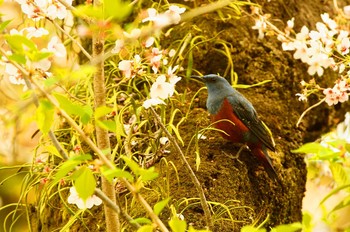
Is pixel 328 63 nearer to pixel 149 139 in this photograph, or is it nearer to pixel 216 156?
pixel 216 156

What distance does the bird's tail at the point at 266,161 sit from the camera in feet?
9.15

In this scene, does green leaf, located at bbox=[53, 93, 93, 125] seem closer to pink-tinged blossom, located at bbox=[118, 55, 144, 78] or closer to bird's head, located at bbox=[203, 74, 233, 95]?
pink-tinged blossom, located at bbox=[118, 55, 144, 78]

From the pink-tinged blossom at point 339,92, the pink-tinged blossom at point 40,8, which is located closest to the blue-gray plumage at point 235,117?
the pink-tinged blossom at point 339,92

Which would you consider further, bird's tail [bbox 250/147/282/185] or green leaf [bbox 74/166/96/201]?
bird's tail [bbox 250/147/282/185]

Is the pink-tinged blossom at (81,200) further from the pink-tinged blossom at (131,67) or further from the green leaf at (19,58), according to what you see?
the green leaf at (19,58)

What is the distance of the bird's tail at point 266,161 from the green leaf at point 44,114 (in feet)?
4.70

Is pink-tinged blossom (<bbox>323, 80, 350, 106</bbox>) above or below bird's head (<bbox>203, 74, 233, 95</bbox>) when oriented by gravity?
below

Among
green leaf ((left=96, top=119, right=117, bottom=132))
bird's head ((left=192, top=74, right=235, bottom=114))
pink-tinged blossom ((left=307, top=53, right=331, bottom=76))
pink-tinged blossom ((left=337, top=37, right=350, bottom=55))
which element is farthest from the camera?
bird's head ((left=192, top=74, right=235, bottom=114))

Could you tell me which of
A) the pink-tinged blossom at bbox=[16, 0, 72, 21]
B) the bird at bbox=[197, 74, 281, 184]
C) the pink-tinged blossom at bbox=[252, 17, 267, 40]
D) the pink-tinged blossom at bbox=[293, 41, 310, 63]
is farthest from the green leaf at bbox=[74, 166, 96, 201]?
the pink-tinged blossom at bbox=[252, 17, 267, 40]

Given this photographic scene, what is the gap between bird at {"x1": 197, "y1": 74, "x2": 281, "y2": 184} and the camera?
2.89 meters

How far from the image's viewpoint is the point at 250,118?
117 inches

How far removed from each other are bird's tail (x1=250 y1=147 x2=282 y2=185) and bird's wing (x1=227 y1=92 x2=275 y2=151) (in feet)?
0.17

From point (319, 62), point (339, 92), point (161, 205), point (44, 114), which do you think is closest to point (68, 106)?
point (44, 114)

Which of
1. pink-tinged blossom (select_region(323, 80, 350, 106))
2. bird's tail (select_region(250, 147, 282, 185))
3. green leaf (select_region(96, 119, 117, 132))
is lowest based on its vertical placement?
green leaf (select_region(96, 119, 117, 132))
